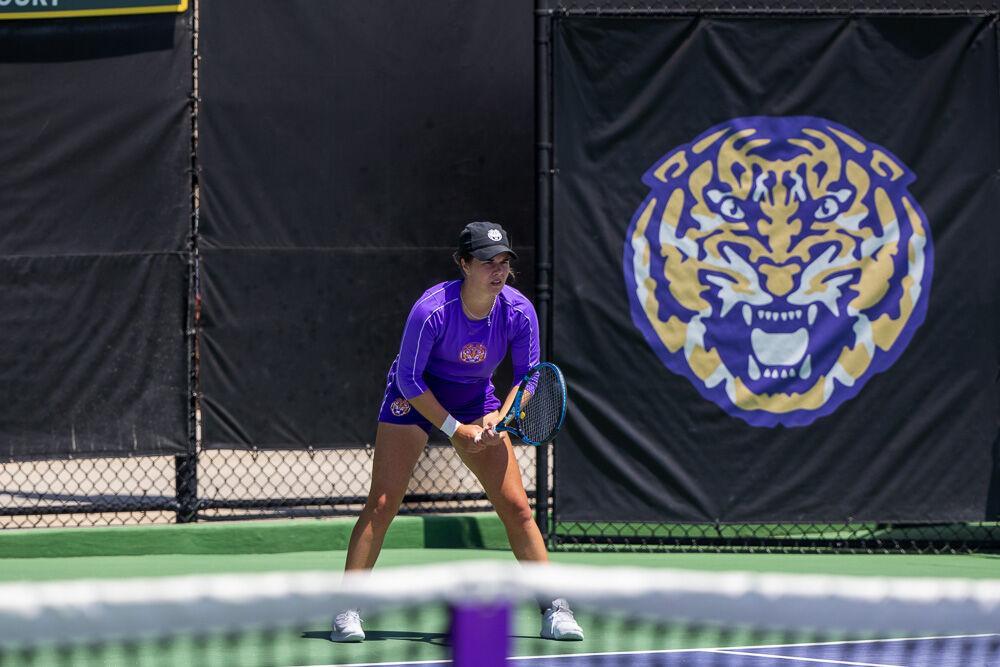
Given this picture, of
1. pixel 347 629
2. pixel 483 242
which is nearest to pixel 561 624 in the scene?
pixel 347 629

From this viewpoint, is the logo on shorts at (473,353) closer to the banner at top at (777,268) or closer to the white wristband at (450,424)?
the white wristband at (450,424)

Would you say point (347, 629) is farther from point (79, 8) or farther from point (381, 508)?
point (79, 8)

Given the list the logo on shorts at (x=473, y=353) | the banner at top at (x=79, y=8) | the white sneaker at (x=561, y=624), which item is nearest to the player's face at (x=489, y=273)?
the logo on shorts at (x=473, y=353)

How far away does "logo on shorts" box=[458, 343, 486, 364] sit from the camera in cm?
548

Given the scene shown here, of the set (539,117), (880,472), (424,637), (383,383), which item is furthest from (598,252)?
(424,637)

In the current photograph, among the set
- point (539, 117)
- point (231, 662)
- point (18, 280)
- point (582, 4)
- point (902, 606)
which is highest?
point (582, 4)

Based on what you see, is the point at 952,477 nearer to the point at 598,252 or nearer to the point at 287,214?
the point at 598,252

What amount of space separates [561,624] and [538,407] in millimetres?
842

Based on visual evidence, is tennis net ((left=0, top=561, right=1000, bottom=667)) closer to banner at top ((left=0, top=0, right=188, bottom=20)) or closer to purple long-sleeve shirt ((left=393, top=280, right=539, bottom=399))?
purple long-sleeve shirt ((left=393, top=280, right=539, bottom=399))

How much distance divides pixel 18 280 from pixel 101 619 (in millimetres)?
5768

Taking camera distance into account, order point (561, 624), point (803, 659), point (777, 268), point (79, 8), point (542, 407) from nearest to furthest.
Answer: point (803, 659)
point (561, 624)
point (542, 407)
point (79, 8)
point (777, 268)

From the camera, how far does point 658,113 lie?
7.71 metres

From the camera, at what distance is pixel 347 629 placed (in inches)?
209

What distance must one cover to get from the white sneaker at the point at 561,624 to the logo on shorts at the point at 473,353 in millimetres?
902
